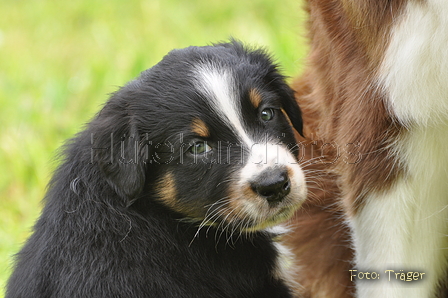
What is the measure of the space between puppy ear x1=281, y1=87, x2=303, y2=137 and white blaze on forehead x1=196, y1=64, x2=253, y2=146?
38 cm

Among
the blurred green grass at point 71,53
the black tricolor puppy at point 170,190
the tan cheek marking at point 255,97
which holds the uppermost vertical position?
the blurred green grass at point 71,53

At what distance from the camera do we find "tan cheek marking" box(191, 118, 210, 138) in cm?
250

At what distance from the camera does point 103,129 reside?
2.57 metres

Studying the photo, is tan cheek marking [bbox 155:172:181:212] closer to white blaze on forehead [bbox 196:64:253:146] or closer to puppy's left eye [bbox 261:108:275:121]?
white blaze on forehead [bbox 196:64:253:146]

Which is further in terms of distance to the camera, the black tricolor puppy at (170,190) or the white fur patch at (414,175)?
the black tricolor puppy at (170,190)

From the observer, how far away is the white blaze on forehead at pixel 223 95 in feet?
8.22

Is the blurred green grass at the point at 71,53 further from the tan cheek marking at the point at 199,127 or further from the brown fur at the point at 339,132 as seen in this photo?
the tan cheek marking at the point at 199,127

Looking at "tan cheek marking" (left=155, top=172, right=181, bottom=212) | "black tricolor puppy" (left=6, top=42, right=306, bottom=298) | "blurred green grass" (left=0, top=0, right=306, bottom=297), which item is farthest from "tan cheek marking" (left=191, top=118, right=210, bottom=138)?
"blurred green grass" (left=0, top=0, right=306, bottom=297)

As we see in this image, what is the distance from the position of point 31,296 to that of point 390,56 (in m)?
1.76

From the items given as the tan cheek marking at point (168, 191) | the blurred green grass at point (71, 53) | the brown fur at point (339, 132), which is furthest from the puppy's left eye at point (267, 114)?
the blurred green grass at point (71, 53)

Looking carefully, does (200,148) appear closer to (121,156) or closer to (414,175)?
(121,156)

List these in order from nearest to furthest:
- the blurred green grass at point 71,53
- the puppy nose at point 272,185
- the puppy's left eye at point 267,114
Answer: the puppy nose at point 272,185 < the puppy's left eye at point 267,114 < the blurred green grass at point 71,53

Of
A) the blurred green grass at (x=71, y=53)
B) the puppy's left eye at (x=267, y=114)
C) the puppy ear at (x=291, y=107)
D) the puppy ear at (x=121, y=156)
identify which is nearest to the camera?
the puppy ear at (x=121, y=156)

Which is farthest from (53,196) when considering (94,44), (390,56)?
(94,44)
